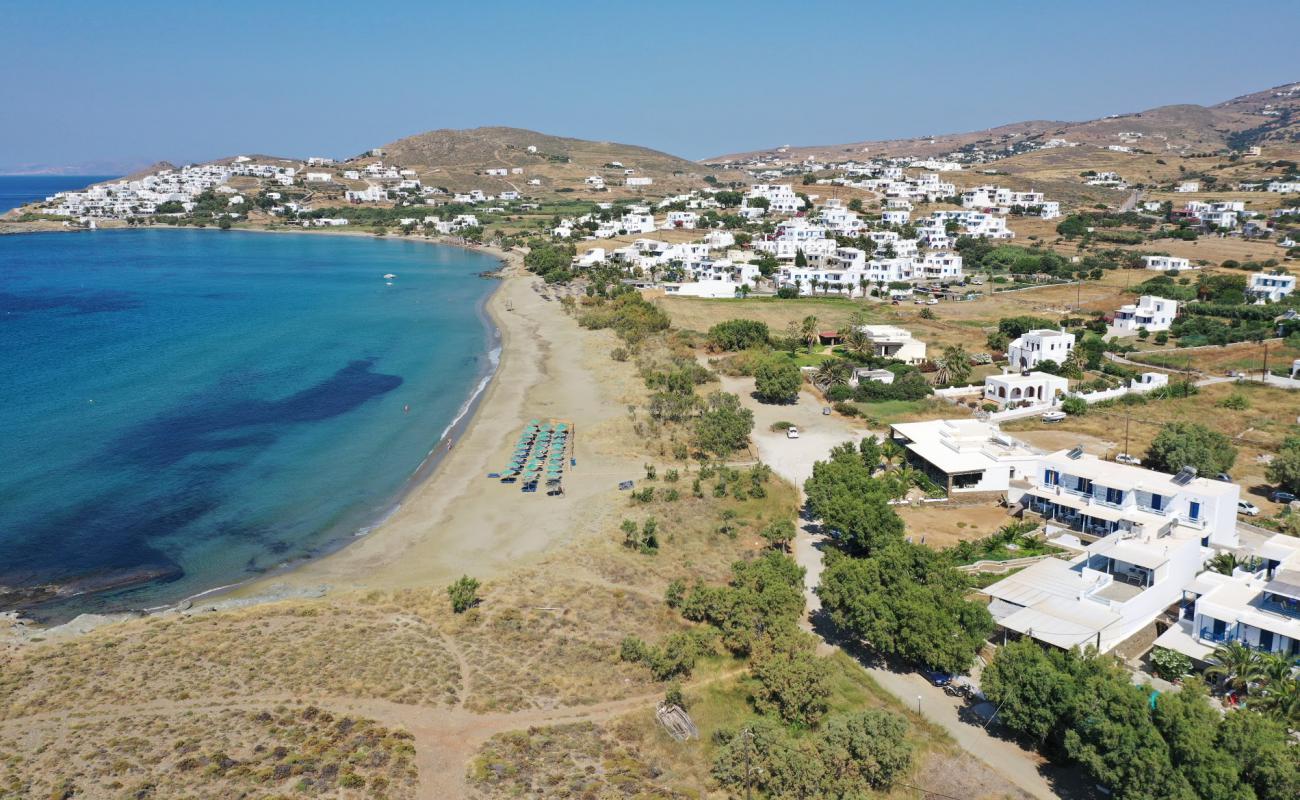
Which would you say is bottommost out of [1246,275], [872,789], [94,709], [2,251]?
[872,789]

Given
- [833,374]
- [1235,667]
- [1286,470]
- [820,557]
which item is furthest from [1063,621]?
[833,374]

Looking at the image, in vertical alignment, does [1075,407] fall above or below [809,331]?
below

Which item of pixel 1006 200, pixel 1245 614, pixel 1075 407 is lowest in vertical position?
pixel 1245 614

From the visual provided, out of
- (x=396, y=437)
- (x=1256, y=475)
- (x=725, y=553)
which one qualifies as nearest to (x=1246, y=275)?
(x=1256, y=475)

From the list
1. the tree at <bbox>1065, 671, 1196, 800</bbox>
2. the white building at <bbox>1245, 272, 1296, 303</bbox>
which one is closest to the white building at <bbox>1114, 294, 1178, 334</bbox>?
the white building at <bbox>1245, 272, 1296, 303</bbox>

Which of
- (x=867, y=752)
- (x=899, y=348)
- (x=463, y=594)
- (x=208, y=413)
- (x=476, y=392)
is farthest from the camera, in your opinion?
(x=899, y=348)

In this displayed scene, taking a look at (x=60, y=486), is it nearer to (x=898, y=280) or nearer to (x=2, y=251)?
(x=898, y=280)

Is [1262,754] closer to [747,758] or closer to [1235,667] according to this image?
[1235,667]

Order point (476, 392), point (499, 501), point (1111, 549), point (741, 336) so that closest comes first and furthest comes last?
point (1111, 549), point (499, 501), point (476, 392), point (741, 336)
